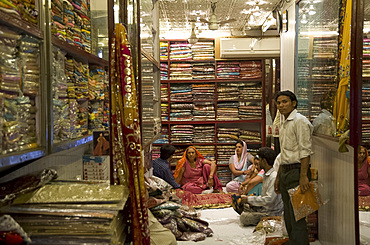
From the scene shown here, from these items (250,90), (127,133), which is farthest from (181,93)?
(127,133)

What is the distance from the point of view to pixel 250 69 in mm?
8016

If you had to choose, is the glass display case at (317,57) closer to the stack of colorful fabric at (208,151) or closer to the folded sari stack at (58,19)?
the folded sari stack at (58,19)

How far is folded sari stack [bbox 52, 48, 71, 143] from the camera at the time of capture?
1.74 meters

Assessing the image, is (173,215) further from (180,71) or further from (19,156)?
(180,71)

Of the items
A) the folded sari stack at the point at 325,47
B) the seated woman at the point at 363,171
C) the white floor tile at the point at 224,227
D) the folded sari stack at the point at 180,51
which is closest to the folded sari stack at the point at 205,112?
the folded sari stack at the point at 180,51

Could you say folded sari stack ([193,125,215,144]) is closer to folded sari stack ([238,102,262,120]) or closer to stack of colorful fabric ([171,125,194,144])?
stack of colorful fabric ([171,125,194,144])

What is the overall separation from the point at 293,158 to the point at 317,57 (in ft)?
3.53

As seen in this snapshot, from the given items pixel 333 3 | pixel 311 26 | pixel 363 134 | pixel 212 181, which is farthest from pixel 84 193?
pixel 212 181

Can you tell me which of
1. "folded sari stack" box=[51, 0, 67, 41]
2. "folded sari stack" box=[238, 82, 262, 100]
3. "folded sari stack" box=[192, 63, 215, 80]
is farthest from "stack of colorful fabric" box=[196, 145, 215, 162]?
"folded sari stack" box=[51, 0, 67, 41]

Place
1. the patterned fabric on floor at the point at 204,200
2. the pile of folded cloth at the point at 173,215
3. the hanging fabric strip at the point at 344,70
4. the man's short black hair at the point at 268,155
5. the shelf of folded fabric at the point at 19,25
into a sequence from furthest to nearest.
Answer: the patterned fabric on floor at the point at 204,200 → the man's short black hair at the point at 268,155 → the pile of folded cloth at the point at 173,215 → the hanging fabric strip at the point at 344,70 → the shelf of folded fabric at the point at 19,25

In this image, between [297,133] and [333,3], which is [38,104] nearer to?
[297,133]

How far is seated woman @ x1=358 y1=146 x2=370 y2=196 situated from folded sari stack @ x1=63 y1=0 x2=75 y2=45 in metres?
2.03

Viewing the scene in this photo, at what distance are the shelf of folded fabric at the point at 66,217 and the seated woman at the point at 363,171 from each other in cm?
194

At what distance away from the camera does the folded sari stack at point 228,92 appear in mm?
8047
